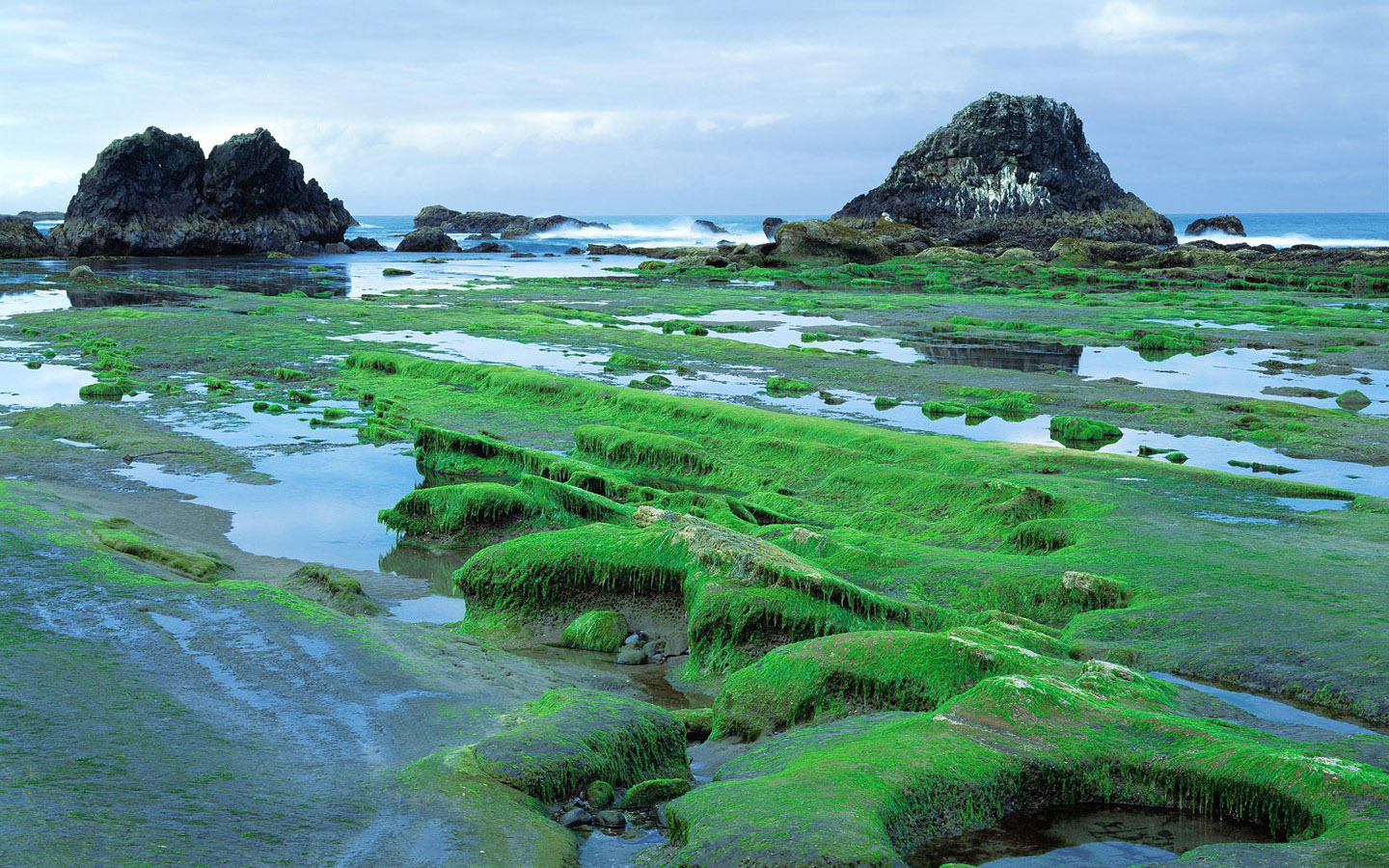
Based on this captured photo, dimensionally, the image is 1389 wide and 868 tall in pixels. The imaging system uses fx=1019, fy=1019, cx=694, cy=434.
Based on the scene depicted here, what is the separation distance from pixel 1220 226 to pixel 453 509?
518ft

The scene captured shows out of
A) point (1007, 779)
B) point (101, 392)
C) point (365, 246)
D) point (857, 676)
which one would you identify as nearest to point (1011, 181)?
point (365, 246)

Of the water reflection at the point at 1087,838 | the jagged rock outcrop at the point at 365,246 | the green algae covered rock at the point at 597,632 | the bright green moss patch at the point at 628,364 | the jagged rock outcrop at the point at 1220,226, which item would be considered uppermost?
the jagged rock outcrop at the point at 1220,226

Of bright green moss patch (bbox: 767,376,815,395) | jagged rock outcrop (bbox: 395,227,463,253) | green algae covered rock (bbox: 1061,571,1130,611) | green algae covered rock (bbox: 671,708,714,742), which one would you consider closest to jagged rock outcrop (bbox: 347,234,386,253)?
jagged rock outcrop (bbox: 395,227,463,253)

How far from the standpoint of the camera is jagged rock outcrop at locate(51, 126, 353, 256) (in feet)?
291

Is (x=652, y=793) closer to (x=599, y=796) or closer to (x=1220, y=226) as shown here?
(x=599, y=796)

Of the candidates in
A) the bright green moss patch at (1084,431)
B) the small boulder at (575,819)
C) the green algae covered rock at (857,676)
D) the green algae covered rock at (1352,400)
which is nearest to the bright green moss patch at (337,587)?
the green algae covered rock at (857,676)

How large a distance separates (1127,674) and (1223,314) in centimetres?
4369

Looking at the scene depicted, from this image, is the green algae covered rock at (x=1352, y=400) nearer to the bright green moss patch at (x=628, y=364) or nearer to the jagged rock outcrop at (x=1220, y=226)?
the bright green moss patch at (x=628, y=364)

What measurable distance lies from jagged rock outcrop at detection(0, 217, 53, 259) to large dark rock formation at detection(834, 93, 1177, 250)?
269 ft

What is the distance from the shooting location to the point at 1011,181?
112 metres

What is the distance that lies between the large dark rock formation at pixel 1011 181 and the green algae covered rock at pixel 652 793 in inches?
4054

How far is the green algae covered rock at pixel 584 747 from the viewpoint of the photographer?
259 inches

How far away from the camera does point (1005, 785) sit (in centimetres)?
668

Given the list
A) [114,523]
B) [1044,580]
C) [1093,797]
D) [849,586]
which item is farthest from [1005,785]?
[114,523]
